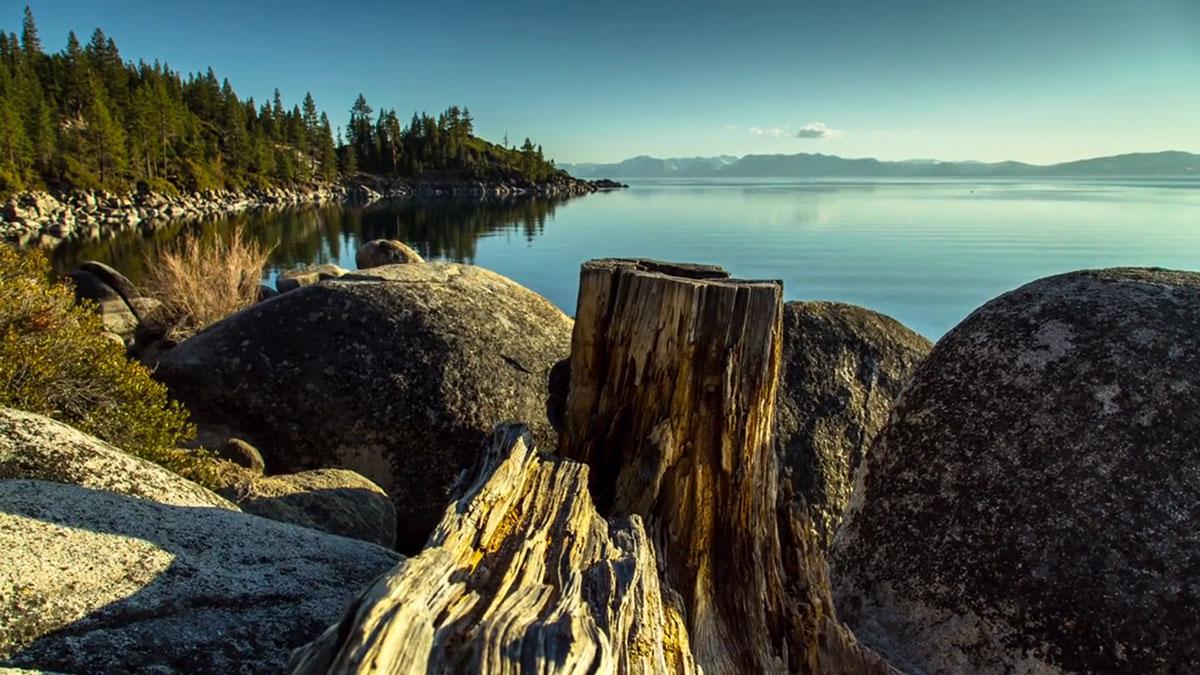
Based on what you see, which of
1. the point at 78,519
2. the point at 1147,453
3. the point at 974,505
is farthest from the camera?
the point at 974,505

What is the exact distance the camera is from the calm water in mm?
26477

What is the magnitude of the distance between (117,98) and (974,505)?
12439 cm

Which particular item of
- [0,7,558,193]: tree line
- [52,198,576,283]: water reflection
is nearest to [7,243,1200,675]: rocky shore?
[52,198,576,283]: water reflection

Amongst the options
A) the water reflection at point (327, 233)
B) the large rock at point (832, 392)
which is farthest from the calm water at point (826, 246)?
the large rock at point (832, 392)

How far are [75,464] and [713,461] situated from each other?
369cm

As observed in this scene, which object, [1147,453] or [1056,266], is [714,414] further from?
[1056,266]

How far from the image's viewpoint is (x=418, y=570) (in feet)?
8.00

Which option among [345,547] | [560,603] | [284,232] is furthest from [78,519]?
[284,232]

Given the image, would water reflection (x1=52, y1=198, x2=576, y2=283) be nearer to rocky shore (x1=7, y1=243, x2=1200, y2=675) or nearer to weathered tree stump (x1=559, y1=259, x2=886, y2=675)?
rocky shore (x1=7, y1=243, x2=1200, y2=675)

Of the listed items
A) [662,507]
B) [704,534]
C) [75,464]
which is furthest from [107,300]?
[704,534]

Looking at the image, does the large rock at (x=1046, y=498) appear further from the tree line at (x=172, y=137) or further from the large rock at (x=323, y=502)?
the tree line at (x=172, y=137)

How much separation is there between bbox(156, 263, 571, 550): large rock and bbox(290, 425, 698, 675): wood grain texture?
461cm

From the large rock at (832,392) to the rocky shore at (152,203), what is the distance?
55295 millimetres

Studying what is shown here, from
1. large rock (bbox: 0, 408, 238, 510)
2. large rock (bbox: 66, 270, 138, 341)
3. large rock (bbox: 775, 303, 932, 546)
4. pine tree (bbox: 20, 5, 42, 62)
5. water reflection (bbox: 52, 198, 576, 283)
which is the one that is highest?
pine tree (bbox: 20, 5, 42, 62)
